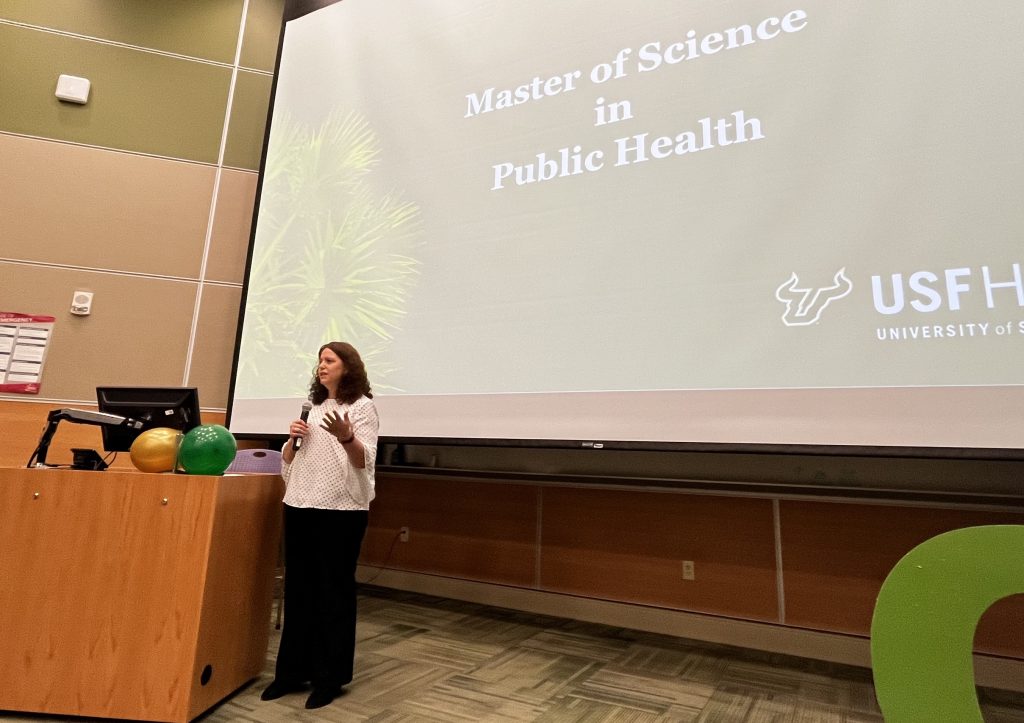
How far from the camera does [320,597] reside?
1.78 m

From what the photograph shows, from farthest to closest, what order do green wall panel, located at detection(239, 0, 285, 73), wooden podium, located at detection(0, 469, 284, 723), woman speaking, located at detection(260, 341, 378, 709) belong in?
green wall panel, located at detection(239, 0, 285, 73)
woman speaking, located at detection(260, 341, 378, 709)
wooden podium, located at detection(0, 469, 284, 723)

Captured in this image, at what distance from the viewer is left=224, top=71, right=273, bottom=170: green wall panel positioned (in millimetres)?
3510

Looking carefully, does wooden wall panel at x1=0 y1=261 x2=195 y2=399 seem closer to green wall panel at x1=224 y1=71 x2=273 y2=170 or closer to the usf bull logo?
green wall panel at x1=224 y1=71 x2=273 y2=170

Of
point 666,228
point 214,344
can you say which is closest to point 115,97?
point 214,344

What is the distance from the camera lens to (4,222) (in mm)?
3145

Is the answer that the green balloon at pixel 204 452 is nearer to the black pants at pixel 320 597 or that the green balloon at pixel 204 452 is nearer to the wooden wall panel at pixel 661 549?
the black pants at pixel 320 597

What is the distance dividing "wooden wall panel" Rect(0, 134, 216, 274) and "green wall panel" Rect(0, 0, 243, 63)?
0.76 metres

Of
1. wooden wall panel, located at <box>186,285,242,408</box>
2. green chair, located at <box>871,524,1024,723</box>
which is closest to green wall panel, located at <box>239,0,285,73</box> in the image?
wooden wall panel, located at <box>186,285,242,408</box>

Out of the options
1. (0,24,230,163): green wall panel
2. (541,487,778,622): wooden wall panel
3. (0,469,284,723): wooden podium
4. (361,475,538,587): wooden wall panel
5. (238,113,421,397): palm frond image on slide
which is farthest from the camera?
(0,24,230,163): green wall panel

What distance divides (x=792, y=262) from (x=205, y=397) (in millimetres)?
3168

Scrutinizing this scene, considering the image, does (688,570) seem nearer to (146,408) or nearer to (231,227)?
(146,408)

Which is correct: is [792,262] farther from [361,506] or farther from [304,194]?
[304,194]

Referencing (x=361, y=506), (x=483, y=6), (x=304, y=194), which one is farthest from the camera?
(x=304, y=194)

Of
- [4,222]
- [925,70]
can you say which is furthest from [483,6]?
[4,222]
